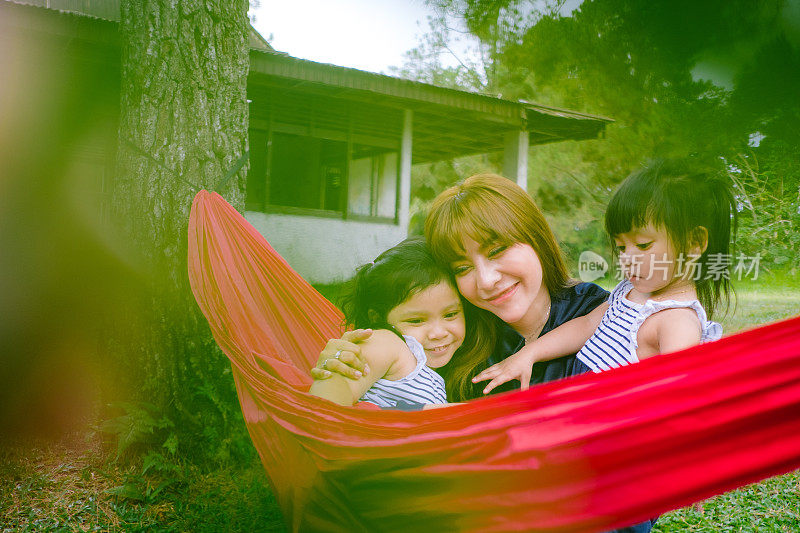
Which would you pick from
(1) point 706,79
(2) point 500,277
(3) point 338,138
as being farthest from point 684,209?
(3) point 338,138

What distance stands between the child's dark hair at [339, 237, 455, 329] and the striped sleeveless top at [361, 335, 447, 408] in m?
0.09

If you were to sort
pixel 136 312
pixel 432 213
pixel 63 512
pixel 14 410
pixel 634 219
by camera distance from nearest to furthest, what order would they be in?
pixel 634 219 < pixel 432 213 < pixel 63 512 < pixel 136 312 < pixel 14 410

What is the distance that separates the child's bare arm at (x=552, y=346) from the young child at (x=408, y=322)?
0.45 ft

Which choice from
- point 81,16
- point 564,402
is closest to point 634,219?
point 564,402

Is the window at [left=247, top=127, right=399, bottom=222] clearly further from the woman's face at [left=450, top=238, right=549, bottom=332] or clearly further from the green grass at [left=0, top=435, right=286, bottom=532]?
the woman's face at [left=450, top=238, right=549, bottom=332]

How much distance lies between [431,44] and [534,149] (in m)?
4.55

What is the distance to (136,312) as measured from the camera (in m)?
2.07

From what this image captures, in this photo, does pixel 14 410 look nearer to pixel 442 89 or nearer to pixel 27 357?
pixel 27 357

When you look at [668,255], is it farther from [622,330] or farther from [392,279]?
[392,279]

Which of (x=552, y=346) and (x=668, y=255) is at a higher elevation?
(x=668, y=255)

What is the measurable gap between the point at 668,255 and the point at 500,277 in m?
0.31

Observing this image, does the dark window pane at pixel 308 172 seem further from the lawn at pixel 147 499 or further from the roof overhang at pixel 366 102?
the lawn at pixel 147 499

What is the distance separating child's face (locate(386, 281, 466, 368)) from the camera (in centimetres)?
122

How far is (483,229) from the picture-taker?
1.15 m
